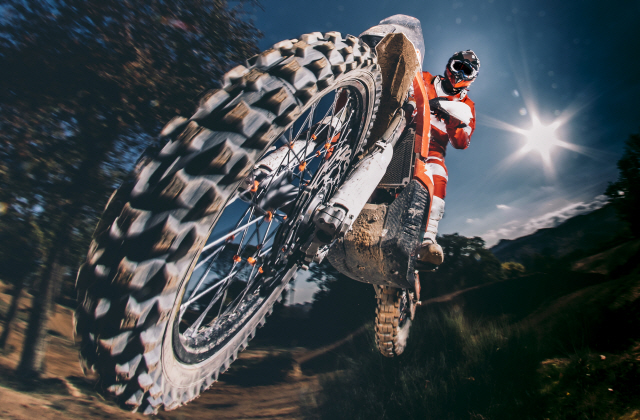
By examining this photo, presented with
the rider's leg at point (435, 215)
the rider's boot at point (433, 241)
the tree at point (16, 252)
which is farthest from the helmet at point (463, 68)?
the tree at point (16, 252)

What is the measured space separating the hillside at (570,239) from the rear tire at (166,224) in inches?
67.2

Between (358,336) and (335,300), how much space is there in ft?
1.09

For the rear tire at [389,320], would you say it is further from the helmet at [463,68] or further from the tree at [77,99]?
the tree at [77,99]

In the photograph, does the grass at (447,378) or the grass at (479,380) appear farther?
the grass at (447,378)

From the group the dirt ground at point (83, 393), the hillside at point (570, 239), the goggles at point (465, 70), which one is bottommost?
the dirt ground at point (83, 393)

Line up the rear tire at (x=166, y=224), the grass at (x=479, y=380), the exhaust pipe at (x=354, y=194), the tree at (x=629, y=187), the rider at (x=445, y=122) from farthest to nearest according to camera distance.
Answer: the tree at (x=629, y=187), the rider at (x=445, y=122), the grass at (x=479, y=380), the exhaust pipe at (x=354, y=194), the rear tire at (x=166, y=224)

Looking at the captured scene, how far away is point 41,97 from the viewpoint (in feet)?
3.69

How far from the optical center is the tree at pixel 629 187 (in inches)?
47.1

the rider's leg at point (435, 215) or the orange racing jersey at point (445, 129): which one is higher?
the orange racing jersey at point (445, 129)

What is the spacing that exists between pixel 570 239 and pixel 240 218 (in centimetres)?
180

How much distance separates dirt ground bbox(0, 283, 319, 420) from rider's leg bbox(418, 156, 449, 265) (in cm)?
100

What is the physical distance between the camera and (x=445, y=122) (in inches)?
44.7

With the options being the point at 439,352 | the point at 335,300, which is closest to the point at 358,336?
the point at 335,300

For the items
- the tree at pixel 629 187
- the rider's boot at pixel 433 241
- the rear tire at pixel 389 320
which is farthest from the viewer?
the rear tire at pixel 389 320
